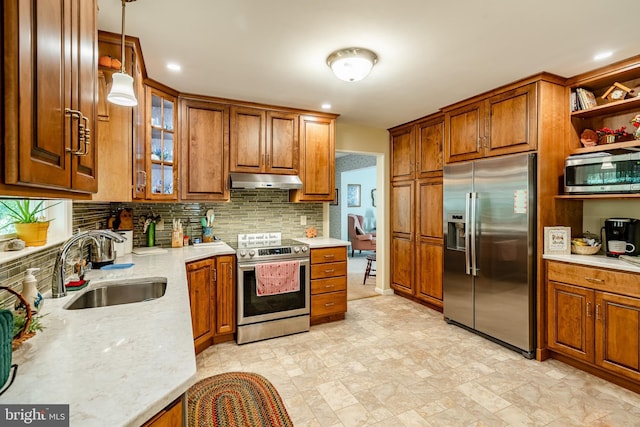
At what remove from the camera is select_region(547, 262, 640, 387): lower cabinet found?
2.21 meters

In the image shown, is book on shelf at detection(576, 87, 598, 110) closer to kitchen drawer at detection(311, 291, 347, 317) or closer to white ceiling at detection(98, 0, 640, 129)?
white ceiling at detection(98, 0, 640, 129)

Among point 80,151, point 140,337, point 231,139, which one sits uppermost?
point 231,139

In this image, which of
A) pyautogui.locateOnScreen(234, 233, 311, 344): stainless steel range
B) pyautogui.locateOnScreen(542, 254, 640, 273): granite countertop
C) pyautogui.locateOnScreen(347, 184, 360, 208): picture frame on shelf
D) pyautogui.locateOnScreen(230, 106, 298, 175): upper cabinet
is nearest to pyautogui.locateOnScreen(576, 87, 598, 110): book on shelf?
pyautogui.locateOnScreen(542, 254, 640, 273): granite countertop

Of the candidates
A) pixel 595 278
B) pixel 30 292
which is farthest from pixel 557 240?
pixel 30 292

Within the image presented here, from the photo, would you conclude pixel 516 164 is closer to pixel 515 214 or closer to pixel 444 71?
pixel 515 214

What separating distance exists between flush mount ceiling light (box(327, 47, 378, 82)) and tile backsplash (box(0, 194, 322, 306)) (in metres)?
1.85

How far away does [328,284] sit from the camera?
138 inches

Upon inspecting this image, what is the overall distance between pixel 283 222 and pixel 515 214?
2468 mm

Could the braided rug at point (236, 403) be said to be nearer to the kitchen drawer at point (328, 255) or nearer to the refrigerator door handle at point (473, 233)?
the kitchen drawer at point (328, 255)

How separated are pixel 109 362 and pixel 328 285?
8.82 feet

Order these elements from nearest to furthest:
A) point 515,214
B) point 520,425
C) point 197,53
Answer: point 520,425 → point 197,53 → point 515,214

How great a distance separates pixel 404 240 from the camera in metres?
4.37

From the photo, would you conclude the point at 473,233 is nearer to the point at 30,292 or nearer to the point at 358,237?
the point at 30,292

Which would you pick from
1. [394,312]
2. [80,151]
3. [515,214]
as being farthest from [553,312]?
[80,151]
